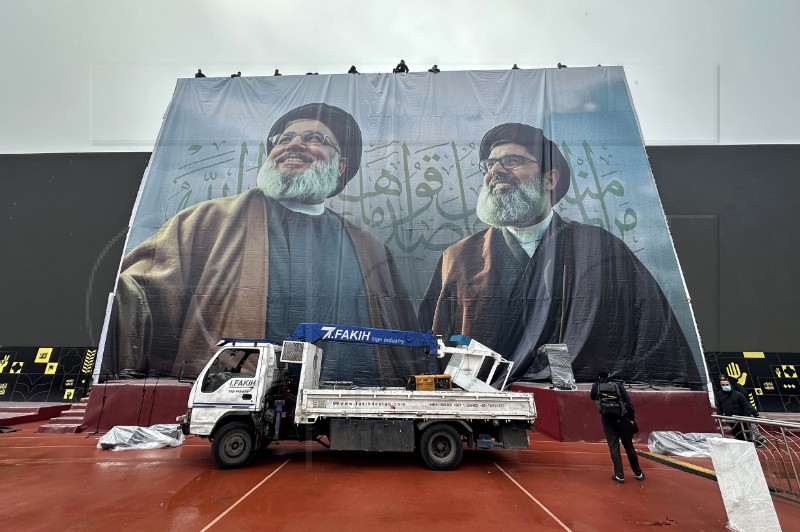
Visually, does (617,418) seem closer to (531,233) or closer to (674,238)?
(531,233)

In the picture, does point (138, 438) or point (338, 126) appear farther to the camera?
point (338, 126)

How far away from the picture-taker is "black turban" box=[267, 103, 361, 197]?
1502 cm

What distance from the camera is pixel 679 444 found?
9312 millimetres

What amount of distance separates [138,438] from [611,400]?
393 inches

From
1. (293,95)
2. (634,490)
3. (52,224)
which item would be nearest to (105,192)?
(52,224)

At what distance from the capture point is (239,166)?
592 inches

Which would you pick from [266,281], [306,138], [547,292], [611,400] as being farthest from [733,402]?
[306,138]

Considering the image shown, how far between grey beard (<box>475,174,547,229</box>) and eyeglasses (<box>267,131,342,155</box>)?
19.0 feet

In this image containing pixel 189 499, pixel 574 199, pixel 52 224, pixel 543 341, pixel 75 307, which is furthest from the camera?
pixel 52 224

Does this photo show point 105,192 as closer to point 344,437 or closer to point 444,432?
point 344,437

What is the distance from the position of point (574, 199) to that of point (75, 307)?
19425 mm

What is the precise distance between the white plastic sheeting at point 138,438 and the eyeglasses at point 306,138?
33.3 ft

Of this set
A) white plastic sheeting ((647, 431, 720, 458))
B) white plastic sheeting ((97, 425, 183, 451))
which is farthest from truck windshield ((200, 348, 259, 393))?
white plastic sheeting ((647, 431, 720, 458))

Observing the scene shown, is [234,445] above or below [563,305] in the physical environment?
below
